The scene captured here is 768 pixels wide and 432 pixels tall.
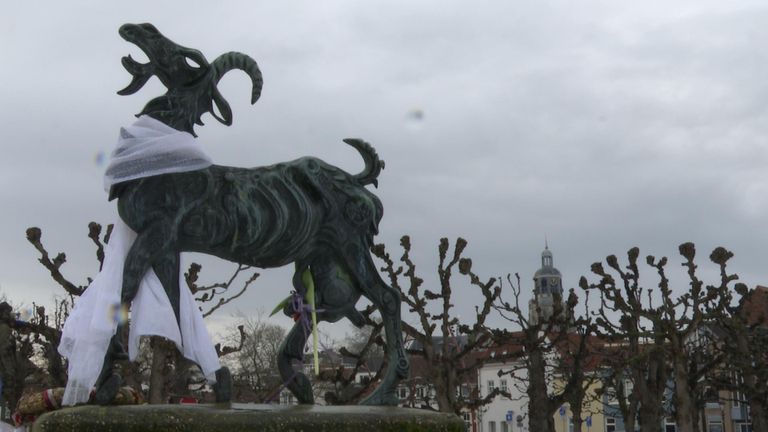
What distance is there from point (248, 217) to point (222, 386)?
94 cm

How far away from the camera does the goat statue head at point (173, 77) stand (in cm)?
481

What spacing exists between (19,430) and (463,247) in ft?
40.9

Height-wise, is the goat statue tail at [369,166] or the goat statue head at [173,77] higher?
the goat statue head at [173,77]

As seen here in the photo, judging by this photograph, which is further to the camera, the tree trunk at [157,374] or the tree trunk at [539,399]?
the tree trunk at [539,399]

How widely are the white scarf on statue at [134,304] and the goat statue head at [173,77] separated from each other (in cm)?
16

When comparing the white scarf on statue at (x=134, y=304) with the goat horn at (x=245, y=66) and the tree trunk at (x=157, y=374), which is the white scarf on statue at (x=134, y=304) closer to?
the goat horn at (x=245, y=66)

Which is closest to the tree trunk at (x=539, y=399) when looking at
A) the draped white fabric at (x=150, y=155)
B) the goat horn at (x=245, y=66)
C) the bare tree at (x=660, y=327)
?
the bare tree at (x=660, y=327)

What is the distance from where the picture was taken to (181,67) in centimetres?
487

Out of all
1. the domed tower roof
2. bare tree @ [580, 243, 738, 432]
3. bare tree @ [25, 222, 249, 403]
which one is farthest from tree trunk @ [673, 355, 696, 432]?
the domed tower roof

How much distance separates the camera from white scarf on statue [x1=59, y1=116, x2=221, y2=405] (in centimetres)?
427

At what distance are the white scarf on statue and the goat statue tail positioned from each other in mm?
1084

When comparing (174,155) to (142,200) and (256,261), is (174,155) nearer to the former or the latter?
(142,200)

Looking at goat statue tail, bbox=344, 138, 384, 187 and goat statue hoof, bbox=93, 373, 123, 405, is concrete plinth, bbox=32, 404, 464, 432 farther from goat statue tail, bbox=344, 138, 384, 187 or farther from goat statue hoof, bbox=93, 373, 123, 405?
goat statue tail, bbox=344, 138, 384, 187

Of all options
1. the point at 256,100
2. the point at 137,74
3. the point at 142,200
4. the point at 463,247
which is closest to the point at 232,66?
the point at 256,100
